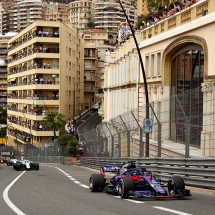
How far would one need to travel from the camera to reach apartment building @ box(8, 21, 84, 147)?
79938mm

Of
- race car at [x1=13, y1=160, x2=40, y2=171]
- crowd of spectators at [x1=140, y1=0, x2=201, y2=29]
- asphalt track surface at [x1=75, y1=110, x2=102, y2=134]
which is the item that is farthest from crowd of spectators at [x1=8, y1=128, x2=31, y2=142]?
crowd of spectators at [x1=140, y1=0, x2=201, y2=29]

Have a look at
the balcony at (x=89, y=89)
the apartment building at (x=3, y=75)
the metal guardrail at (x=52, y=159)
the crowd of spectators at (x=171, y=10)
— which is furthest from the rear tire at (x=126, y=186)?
the apartment building at (x=3, y=75)

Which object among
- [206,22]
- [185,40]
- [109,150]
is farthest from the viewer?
[109,150]

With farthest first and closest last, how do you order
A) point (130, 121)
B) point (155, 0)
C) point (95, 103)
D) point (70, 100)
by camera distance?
point (95, 103), point (70, 100), point (155, 0), point (130, 121)

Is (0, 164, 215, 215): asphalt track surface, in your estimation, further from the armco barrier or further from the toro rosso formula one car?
the armco barrier

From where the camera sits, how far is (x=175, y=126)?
59.3 feet

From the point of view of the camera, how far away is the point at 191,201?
40.5ft

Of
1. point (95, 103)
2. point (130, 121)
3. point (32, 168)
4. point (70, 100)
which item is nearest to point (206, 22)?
point (130, 121)

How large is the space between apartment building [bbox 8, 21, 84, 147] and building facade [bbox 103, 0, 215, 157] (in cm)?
3360

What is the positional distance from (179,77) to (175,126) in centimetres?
1201

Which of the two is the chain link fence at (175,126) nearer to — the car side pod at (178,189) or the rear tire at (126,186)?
the car side pod at (178,189)

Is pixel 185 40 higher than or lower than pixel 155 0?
lower

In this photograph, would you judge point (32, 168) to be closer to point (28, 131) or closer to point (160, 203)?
point (160, 203)

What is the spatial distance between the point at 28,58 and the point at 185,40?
6038cm
